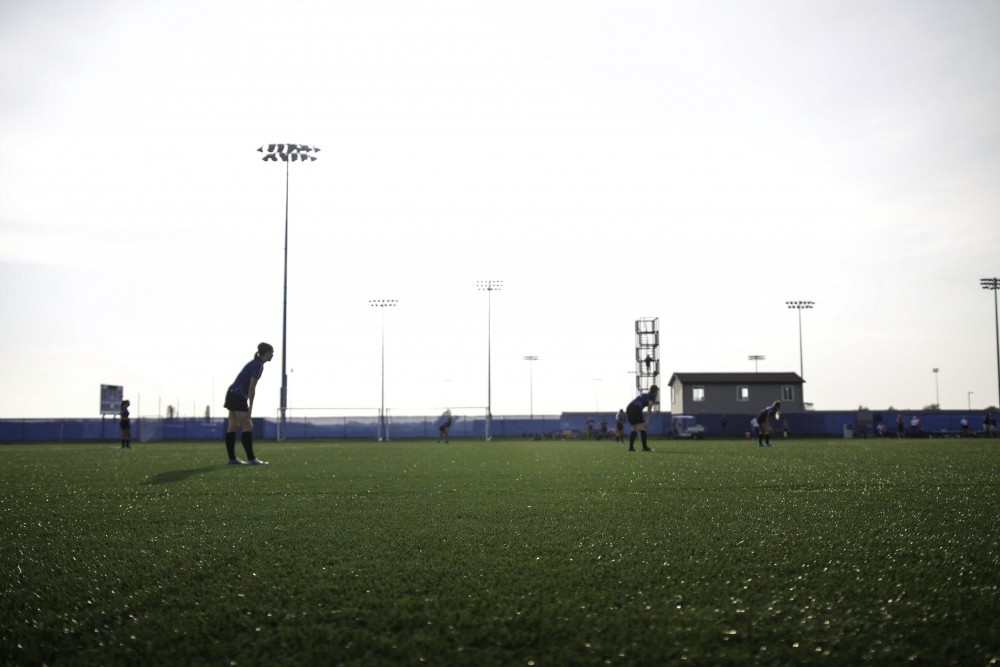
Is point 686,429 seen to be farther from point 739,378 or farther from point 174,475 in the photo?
point 174,475

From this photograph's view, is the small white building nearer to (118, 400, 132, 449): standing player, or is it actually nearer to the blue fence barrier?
the blue fence barrier

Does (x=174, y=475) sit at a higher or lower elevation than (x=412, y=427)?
higher

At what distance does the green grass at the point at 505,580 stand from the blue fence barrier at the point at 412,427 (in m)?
47.3

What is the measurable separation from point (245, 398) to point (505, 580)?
10.8 m

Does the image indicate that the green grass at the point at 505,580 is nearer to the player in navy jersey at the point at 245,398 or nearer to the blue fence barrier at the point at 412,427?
the player in navy jersey at the point at 245,398

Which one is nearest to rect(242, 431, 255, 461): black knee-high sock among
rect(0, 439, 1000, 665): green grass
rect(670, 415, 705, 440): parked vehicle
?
rect(0, 439, 1000, 665): green grass

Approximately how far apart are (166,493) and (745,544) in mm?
5538

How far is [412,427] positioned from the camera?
59.2 m

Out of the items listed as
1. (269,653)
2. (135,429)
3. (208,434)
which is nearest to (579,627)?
(269,653)

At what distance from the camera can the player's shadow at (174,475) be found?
30.2ft

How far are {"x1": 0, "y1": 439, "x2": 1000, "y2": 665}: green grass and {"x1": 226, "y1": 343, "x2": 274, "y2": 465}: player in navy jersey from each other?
6.36 meters

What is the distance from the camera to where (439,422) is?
58906mm

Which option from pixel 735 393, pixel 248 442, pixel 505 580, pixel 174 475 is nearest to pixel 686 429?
pixel 735 393

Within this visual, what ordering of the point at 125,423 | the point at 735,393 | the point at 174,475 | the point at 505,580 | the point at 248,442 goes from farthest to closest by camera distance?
1. the point at 735,393
2. the point at 125,423
3. the point at 248,442
4. the point at 174,475
5. the point at 505,580
